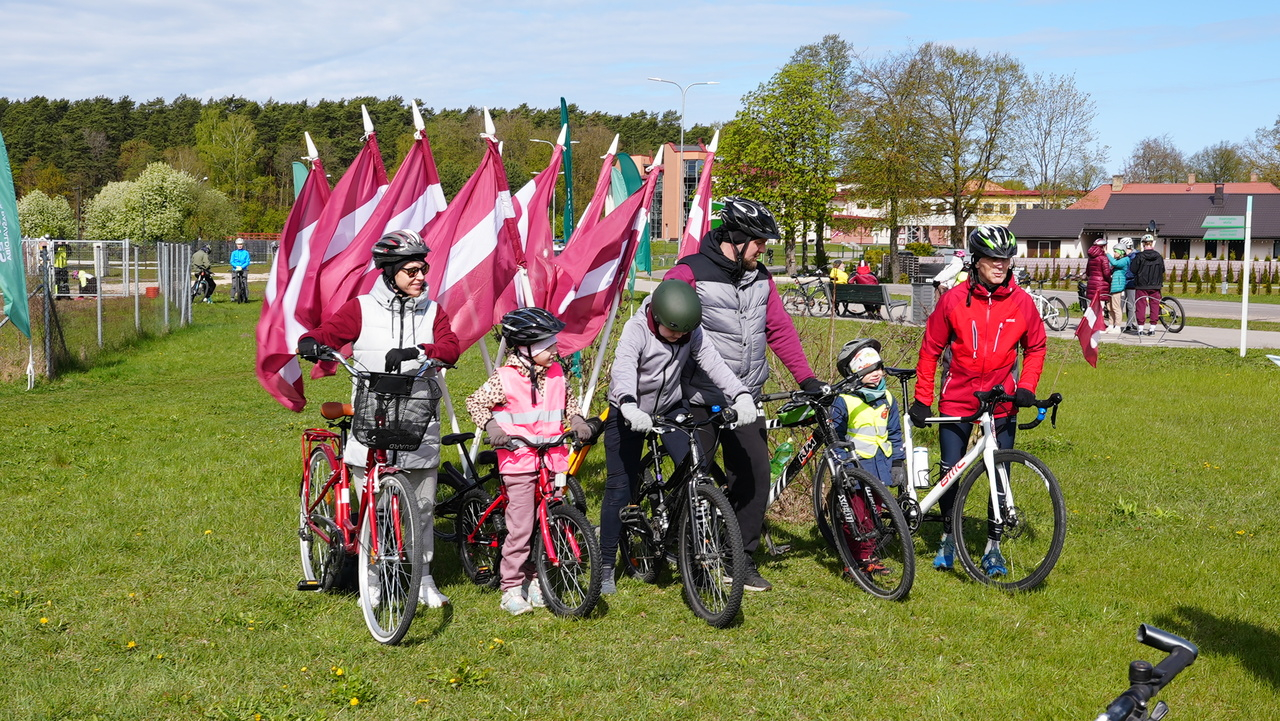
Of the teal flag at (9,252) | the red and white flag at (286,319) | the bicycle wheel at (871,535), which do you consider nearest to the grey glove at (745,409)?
the bicycle wheel at (871,535)

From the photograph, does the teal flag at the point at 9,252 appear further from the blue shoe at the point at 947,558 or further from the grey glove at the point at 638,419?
the blue shoe at the point at 947,558

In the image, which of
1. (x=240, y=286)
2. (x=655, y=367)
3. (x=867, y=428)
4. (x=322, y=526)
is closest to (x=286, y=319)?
(x=322, y=526)

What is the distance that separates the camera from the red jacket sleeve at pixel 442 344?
553cm

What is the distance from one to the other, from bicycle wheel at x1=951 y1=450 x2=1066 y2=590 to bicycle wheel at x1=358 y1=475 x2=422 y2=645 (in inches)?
117

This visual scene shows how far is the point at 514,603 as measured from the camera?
5.80m

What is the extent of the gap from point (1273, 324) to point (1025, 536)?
2056 centimetres

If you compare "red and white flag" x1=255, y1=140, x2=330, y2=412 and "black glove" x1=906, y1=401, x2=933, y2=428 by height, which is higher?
"red and white flag" x1=255, y1=140, x2=330, y2=412

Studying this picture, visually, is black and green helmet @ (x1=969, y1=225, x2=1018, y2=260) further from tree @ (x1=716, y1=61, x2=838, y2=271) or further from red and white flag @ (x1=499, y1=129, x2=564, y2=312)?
tree @ (x1=716, y1=61, x2=838, y2=271)

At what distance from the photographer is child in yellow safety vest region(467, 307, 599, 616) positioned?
557 cm

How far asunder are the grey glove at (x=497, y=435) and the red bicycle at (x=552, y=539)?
56 millimetres

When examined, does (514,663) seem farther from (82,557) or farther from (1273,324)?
(1273,324)

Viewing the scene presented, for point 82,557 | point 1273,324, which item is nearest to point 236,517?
point 82,557

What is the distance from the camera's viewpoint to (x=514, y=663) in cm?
516

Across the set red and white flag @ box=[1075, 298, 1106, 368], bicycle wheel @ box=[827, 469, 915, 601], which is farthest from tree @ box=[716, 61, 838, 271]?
bicycle wheel @ box=[827, 469, 915, 601]
